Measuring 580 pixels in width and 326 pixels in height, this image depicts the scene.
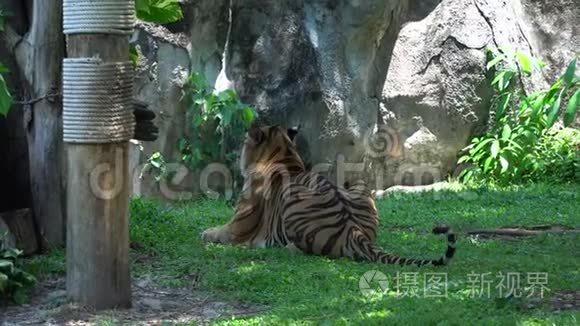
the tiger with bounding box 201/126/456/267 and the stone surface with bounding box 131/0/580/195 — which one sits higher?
the stone surface with bounding box 131/0/580/195

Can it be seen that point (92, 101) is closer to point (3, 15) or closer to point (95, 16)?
point (95, 16)

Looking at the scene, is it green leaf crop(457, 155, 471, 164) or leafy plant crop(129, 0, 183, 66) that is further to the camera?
green leaf crop(457, 155, 471, 164)

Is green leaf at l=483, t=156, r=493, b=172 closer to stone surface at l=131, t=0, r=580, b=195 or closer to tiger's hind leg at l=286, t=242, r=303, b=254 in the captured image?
stone surface at l=131, t=0, r=580, b=195

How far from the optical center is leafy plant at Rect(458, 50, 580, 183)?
11.7m

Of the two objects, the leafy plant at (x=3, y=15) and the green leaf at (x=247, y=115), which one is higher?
the leafy plant at (x=3, y=15)

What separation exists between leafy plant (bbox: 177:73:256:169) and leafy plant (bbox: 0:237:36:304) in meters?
5.32

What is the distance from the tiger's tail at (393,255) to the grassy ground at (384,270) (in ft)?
0.23

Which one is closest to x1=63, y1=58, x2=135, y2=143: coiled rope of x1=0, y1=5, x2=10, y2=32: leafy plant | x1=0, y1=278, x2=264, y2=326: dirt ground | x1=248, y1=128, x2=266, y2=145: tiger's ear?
x1=0, y1=278, x2=264, y2=326: dirt ground

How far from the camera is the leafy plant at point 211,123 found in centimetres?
1098

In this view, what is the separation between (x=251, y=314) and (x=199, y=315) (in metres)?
0.28

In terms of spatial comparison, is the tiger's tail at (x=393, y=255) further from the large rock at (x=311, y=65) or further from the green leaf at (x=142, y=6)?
the large rock at (x=311, y=65)

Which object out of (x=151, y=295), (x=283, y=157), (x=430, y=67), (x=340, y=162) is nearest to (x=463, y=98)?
(x=430, y=67)

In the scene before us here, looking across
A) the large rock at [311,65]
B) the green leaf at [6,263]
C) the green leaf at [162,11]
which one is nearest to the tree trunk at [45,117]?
the green leaf at [162,11]

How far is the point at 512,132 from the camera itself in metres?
12.0
